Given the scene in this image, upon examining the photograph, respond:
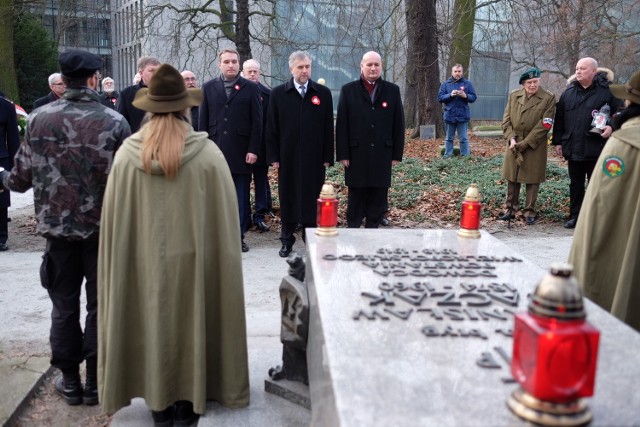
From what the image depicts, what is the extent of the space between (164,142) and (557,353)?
2.30 meters

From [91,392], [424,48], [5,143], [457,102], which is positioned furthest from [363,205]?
[424,48]

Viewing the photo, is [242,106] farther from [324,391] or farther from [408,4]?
[408,4]

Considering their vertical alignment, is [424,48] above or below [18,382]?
above

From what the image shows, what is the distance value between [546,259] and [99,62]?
5416 mm

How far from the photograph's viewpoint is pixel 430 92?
17.3 m

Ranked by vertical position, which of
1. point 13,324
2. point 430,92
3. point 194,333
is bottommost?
point 13,324

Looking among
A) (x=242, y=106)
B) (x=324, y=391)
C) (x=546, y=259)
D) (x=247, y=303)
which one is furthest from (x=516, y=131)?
(x=324, y=391)

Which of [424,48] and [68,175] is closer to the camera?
[68,175]

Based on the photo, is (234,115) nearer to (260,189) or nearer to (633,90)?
(260,189)

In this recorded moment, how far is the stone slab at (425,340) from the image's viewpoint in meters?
1.97

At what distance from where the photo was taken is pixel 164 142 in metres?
3.34

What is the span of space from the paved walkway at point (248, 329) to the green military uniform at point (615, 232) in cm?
202

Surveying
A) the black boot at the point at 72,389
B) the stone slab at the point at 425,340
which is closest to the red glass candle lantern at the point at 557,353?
the stone slab at the point at 425,340

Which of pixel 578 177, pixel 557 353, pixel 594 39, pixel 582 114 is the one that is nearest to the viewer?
pixel 557 353
